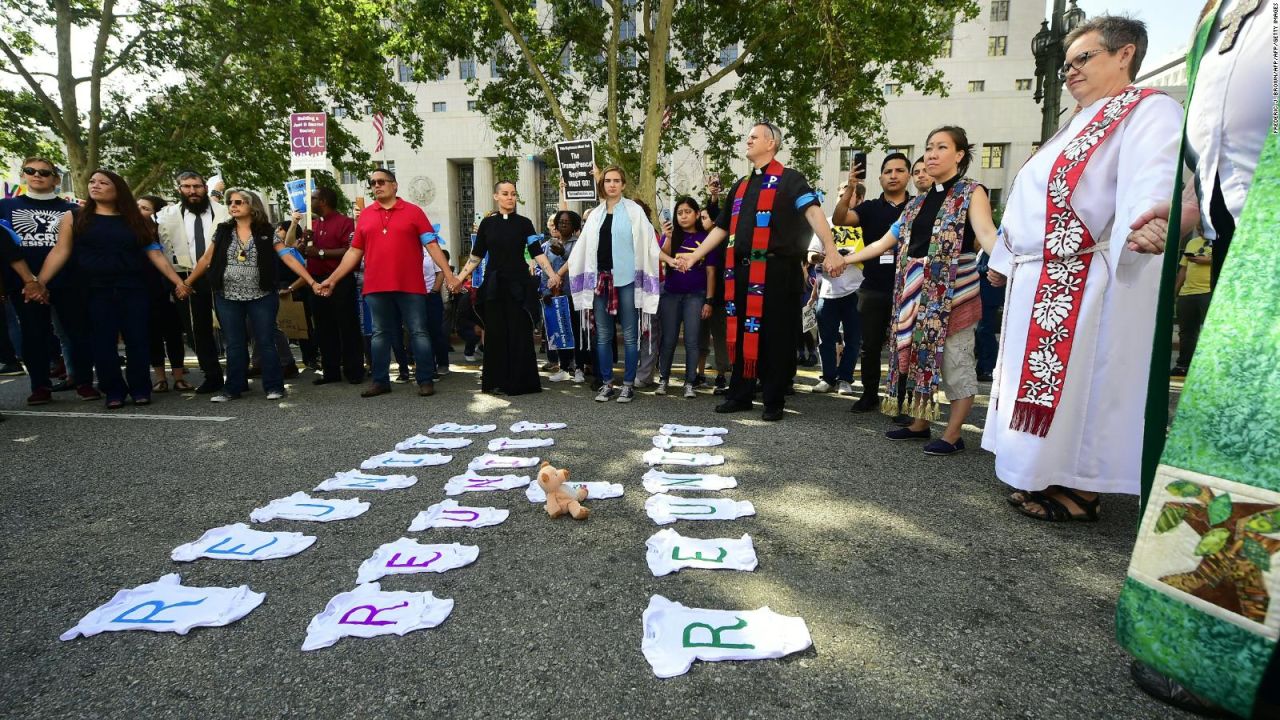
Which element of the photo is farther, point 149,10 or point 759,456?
point 149,10

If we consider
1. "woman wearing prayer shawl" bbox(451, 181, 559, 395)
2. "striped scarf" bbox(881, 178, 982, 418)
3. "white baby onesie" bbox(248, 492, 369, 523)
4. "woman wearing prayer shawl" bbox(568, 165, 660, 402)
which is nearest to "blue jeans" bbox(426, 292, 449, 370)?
"woman wearing prayer shawl" bbox(451, 181, 559, 395)

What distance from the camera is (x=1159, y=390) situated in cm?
157

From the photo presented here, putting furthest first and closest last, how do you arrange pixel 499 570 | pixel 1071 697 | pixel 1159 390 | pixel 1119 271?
pixel 1119 271
pixel 499 570
pixel 1071 697
pixel 1159 390

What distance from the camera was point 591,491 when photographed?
3350mm

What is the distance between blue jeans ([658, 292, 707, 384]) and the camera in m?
6.41

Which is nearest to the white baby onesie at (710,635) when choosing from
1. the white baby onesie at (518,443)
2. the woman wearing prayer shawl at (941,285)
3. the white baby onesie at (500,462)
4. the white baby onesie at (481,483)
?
the white baby onesie at (481,483)

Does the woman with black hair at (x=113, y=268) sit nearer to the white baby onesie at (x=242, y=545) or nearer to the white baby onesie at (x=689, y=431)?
the white baby onesie at (x=242, y=545)

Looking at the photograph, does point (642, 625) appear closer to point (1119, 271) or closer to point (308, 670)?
point (308, 670)

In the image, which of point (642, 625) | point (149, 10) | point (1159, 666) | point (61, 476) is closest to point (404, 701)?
point (642, 625)

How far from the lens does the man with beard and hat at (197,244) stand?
6555 mm

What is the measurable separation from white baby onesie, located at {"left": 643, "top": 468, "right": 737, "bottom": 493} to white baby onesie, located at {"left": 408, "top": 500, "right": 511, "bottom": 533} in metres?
0.81

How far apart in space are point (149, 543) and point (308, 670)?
59.0 inches

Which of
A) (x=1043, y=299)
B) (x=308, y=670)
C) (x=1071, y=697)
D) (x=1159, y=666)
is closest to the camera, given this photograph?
(x=1159, y=666)

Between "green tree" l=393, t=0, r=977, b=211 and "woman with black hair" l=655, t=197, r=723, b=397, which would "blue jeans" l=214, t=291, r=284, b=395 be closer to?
"woman with black hair" l=655, t=197, r=723, b=397
